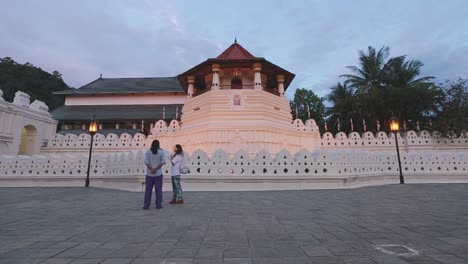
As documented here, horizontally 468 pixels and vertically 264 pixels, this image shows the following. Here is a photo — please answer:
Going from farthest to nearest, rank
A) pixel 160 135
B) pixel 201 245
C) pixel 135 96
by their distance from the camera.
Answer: pixel 135 96 → pixel 160 135 → pixel 201 245

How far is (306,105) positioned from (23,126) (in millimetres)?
30321

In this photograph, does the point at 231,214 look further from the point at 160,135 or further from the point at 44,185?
the point at 160,135

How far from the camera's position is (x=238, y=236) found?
307 cm

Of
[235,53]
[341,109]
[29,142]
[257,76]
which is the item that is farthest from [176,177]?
[341,109]

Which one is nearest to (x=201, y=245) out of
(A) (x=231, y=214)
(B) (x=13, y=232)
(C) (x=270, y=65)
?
(A) (x=231, y=214)

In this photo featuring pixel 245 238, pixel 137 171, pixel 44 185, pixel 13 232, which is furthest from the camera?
pixel 44 185

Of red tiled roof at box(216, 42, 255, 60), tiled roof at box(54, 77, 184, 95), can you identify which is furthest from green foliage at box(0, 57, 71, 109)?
red tiled roof at box(216, 42, 255, 60)

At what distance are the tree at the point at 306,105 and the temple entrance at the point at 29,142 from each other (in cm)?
2835

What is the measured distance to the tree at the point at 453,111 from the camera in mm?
15109

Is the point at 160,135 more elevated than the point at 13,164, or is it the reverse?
the point at 160,135

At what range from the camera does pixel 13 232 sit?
10.9 ft

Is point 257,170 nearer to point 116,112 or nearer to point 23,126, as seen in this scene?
point 23,126

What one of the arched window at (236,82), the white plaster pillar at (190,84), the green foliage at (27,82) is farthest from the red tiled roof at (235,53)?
the green foliage at (27,82)

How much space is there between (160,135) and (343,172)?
40.0 ft
